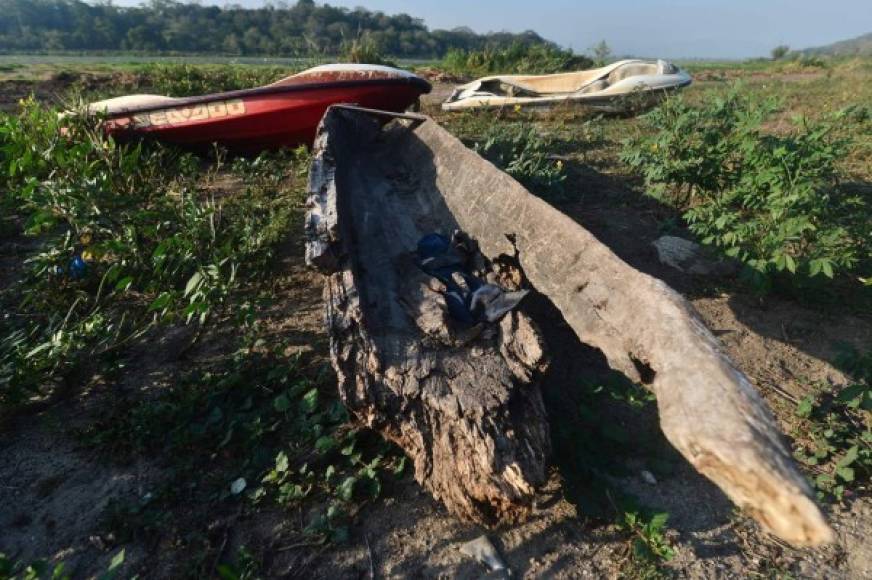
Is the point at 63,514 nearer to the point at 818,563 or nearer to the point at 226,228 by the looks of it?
the point at 226,228

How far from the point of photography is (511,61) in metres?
13.7

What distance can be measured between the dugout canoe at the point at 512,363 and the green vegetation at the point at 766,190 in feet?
3.77

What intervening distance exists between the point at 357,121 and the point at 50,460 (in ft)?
11.1

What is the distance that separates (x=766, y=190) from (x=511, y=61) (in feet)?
40.1

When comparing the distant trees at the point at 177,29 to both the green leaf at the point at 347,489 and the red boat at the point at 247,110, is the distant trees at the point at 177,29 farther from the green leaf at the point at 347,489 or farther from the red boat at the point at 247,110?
the green leaf at the point at 347,489

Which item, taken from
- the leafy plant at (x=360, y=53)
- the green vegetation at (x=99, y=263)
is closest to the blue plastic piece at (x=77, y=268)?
the green vegetation at (x=99, y=263)

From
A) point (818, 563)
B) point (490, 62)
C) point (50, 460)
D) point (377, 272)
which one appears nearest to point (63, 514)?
point (50, 460)

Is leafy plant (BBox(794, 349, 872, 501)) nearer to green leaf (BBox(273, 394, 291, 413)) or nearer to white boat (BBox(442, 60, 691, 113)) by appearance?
green leaf (BBox(273, 394, 291, 413))

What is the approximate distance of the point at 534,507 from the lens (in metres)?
1.86

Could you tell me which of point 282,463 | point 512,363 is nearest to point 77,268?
point 282,463

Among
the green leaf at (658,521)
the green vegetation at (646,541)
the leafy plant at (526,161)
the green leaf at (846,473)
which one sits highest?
the leafy plant at (526,161)

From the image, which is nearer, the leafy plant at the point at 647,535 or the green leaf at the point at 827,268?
the leafy plant at the point at 647,535

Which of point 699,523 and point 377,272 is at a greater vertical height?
point 377,272

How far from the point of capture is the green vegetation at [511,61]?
13.3 metres
